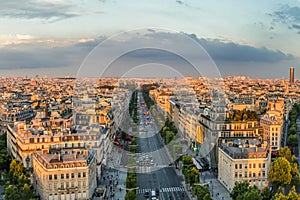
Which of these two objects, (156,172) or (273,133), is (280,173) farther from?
(273,133)

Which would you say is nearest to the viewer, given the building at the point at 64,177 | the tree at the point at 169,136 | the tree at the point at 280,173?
the building at the point at 64,177

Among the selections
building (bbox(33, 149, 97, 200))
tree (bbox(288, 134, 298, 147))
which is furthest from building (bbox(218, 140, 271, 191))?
tree (bbox(288, 134, 298, 147))

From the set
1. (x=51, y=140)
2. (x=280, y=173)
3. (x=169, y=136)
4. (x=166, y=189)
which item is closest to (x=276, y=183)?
(x=280, y=173)

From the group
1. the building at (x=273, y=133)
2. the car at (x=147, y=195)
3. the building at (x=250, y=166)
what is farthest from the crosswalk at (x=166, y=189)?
the building at (x=273, y=133)

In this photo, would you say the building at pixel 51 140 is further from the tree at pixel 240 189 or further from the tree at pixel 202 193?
the tree at pixel 240 189

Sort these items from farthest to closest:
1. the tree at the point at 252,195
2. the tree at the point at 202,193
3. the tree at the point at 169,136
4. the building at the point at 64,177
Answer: the tree at the point at 169,136, the building at the point at 64,177, the tree at the point at 202,193, the tree at the point at 252,195

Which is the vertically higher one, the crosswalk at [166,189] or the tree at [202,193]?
the tree at [202,193]

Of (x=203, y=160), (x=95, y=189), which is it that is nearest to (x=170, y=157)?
(x=203, y=160)
